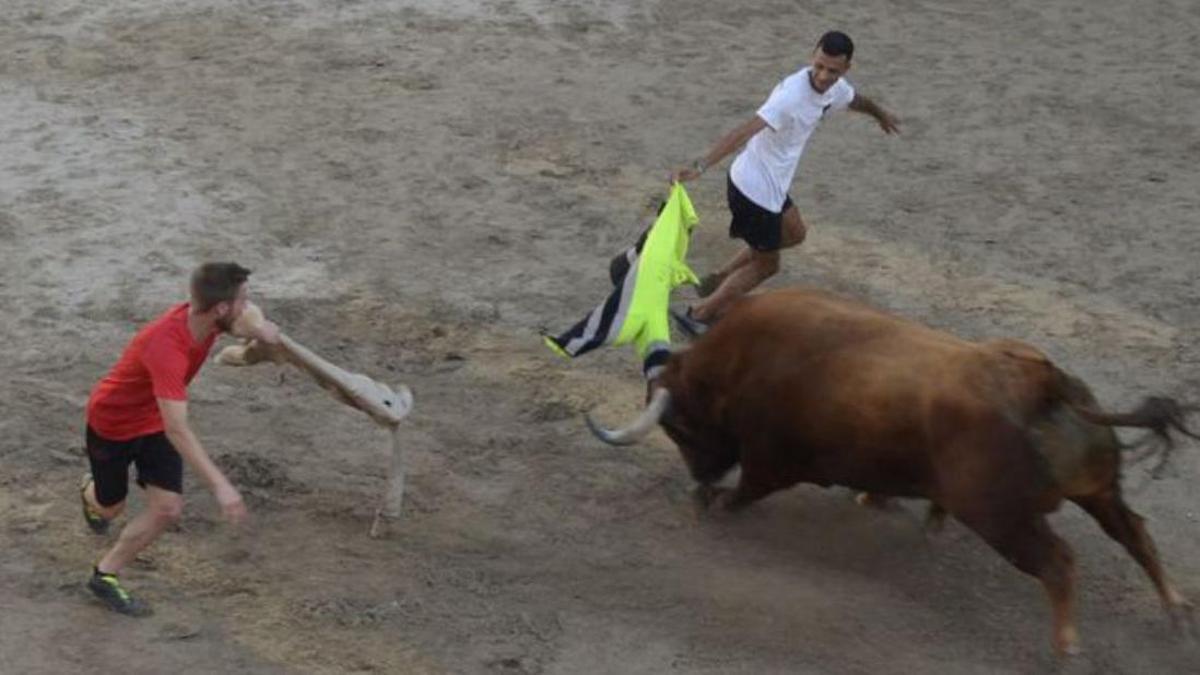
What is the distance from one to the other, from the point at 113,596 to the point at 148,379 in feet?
2.80

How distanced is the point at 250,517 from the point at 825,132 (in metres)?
6.22

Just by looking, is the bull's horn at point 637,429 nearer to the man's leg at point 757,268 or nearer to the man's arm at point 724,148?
the man's arm at point 724,148

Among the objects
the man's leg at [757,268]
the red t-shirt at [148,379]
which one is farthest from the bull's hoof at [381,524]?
the man's leg at [757,268]

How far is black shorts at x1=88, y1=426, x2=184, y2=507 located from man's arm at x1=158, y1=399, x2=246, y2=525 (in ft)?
1.35

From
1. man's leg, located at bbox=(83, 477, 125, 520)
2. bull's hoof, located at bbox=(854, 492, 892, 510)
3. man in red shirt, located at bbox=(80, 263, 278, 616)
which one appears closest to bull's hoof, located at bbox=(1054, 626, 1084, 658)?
bull's hoof, located at bbox=(854, 492, 892, 510)

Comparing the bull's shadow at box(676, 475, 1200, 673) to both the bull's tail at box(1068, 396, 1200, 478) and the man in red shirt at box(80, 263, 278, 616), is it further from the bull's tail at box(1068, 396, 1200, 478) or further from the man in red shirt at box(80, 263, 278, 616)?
the man in red shirt at box(80, 263, 278, 616)

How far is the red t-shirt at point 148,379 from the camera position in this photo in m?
7.35

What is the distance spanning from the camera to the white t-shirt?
10133 mm

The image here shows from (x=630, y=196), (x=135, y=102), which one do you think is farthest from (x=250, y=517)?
(x=135, y=102)

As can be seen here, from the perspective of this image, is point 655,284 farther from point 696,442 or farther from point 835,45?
point 835,45

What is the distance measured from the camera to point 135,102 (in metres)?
13.0

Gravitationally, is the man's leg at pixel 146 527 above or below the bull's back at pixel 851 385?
below

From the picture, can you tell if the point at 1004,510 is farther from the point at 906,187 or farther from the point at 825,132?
the point at 825,132

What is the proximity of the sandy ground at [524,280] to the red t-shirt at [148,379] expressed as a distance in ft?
2.37
